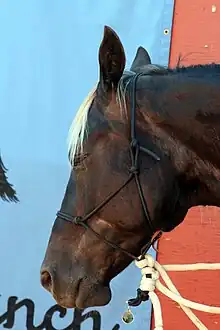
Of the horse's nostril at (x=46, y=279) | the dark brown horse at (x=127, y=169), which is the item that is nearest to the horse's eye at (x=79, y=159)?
the dark brown horse at (x=127, y=169)

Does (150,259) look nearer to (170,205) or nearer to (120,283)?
(170,205)

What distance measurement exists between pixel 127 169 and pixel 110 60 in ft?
0.70

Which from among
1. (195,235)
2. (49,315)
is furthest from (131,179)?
(49,315)

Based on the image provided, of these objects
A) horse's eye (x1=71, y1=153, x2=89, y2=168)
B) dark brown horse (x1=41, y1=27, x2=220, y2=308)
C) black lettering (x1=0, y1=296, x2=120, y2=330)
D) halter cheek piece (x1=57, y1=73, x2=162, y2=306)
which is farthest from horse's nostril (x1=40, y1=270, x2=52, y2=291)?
black lettering (x1=0, y1=296, x2=120, y2=330)

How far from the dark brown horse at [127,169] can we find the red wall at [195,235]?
0.75 metres

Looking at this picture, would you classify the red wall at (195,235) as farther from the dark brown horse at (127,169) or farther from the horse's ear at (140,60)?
the dark brown horse at (127,169)

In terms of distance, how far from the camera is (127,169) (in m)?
1.22

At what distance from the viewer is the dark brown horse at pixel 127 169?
1.22m

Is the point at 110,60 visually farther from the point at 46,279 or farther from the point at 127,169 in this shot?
the point at 46,279

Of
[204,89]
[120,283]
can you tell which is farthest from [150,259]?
[120,283]

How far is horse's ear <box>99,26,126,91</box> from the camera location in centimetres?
118

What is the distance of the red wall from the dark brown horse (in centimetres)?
75

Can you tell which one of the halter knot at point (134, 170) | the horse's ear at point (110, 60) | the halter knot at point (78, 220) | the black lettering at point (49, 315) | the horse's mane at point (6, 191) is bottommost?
the black lettering at point (49, 315)

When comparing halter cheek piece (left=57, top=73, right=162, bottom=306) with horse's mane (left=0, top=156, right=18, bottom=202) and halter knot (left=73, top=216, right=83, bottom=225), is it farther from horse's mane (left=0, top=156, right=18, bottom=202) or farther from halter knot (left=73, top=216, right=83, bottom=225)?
horse's mane (left=0, top=156, right=18, bottom=202)
